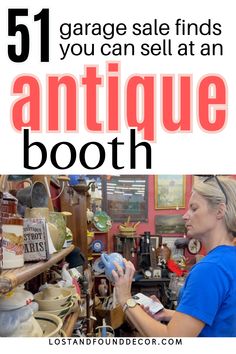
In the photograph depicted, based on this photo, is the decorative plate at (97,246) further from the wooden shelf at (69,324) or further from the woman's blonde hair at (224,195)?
the woman's blonde hair at (224,195)

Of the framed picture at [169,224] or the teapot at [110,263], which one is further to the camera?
the framed picture at [169,224]

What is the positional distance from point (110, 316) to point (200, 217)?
1987 mm

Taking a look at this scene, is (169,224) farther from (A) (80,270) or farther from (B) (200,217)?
(B) (200,217)

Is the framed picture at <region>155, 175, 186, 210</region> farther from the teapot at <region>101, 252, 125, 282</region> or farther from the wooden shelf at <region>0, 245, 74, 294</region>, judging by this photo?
the wooden shelf at <region>0, 245, 74, 294</region>

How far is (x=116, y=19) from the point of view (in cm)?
90

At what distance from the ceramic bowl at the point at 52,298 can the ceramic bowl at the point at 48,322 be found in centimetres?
7

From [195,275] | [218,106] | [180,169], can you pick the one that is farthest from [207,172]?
[195,275]

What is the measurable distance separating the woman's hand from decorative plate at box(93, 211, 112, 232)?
2.28 metres

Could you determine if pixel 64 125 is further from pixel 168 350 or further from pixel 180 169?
pixel 168 350

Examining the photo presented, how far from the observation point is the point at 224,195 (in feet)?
3.03

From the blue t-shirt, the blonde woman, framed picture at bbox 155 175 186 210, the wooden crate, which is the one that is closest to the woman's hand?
the blonde woman

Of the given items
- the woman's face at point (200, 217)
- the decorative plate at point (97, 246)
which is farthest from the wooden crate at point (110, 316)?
the woman's face at point (200, 217)

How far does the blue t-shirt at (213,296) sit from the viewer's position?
826mm

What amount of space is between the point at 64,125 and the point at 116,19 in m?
0.29
